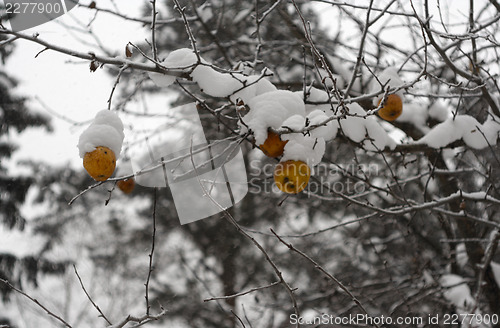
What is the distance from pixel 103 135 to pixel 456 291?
14.9 feet

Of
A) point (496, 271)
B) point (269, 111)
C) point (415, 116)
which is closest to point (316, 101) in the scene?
point (269, 111)

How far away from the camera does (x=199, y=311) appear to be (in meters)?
9.82

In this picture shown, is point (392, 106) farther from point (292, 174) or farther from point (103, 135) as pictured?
point (103, 135)

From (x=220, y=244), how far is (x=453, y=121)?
303 inches

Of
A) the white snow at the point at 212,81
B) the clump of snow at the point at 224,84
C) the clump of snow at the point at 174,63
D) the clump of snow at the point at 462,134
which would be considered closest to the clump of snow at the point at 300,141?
the clump of snow at the point at 224,84

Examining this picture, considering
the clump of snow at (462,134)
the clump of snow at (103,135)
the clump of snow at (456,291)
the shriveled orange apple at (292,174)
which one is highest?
the clump of snow at (462,134)

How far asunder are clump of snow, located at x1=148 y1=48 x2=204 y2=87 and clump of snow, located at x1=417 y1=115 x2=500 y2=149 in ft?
7.45

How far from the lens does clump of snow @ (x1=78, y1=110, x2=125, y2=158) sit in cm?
209

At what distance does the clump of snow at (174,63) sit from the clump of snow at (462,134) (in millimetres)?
2271

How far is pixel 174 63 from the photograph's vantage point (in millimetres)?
2453

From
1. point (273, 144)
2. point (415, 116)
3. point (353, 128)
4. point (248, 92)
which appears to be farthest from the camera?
point (415, 116)

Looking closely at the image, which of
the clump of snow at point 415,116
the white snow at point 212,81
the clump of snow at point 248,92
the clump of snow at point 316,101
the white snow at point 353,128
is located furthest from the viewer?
the clump of snow at point 415,116

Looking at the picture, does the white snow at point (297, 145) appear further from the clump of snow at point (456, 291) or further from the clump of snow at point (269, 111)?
the clump of snow at point (456, 291)

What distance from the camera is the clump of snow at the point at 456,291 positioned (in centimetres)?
458
